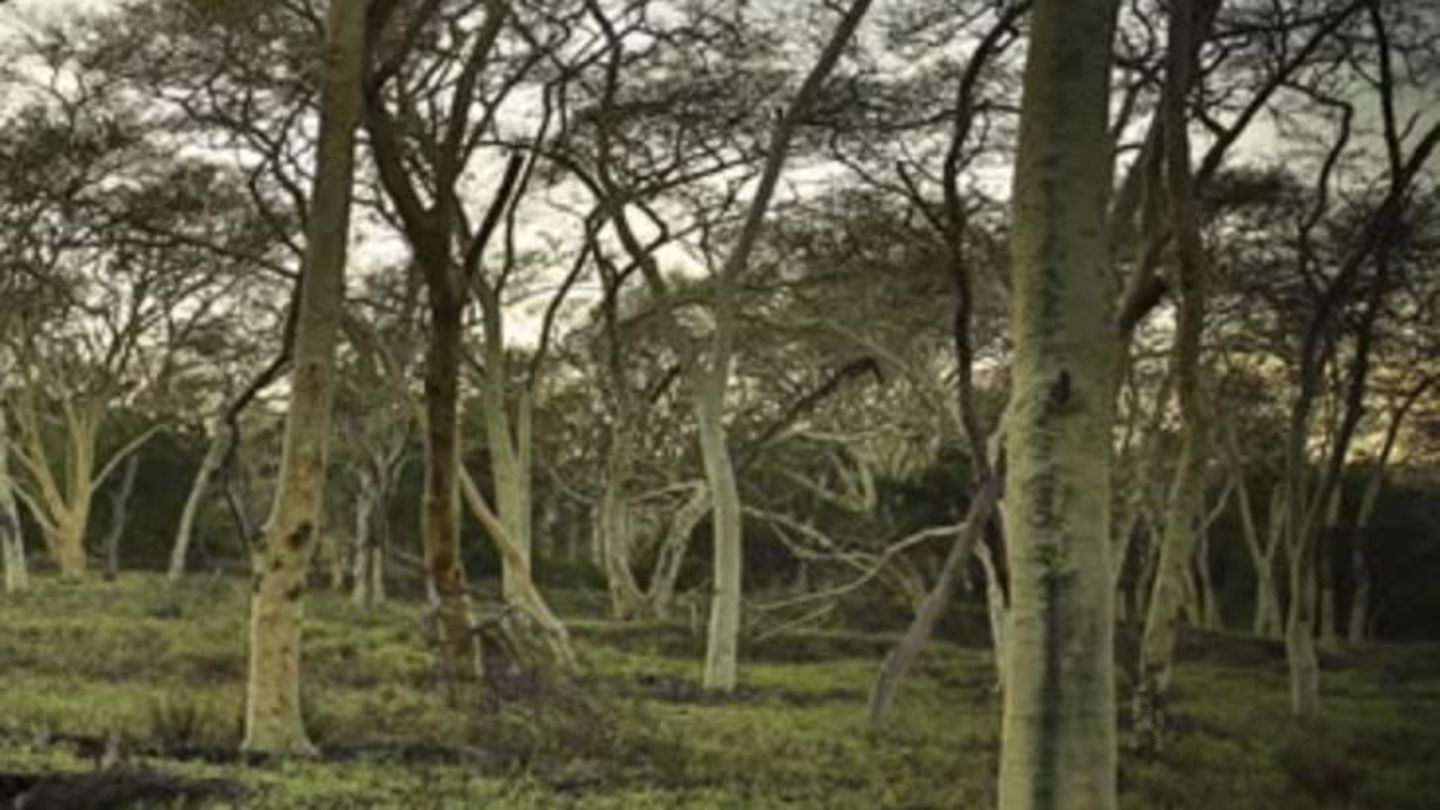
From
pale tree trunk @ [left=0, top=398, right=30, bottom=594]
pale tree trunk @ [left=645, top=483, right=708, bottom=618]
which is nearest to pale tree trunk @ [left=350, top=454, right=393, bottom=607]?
pale tree trunk @ [left=645, top=483, right=708, bottom=618]

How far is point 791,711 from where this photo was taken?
49.2 feet

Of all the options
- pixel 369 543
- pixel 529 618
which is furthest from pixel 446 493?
pixel 369 543

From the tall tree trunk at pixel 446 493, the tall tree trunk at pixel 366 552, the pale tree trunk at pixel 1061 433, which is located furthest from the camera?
the tall tree trunk at pixel 366 552

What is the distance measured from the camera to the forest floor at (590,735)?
767 centimetres

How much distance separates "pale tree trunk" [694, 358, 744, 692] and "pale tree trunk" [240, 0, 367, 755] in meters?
8.31

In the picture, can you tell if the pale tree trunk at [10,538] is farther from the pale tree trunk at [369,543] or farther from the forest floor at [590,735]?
the pale tree trunk at [369,543]

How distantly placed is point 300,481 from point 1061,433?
16.8 feet

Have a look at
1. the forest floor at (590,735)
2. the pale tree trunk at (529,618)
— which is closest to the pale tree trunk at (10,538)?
the forest floor at (590,735)

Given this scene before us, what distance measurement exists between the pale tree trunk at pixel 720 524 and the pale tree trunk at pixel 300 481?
27.3 feet

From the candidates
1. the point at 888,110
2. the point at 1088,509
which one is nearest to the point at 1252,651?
the point at 888,110

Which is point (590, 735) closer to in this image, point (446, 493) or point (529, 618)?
point (446, 493)

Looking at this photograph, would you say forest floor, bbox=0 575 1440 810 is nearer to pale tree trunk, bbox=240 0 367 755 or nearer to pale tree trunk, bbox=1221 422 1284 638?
pale tree trunk, bbox=240 0 367 755

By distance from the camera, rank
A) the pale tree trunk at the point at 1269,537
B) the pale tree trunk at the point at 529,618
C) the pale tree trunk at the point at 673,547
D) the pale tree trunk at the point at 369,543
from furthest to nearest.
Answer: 1. the pale tree trunk at the point at 369,543
2. the pale tree trunk at the point at 673,547
3. the pale tree trunk at the point at 1269,537
4. the pale tree trunk at the point at 529,618

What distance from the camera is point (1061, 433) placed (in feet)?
15.3
